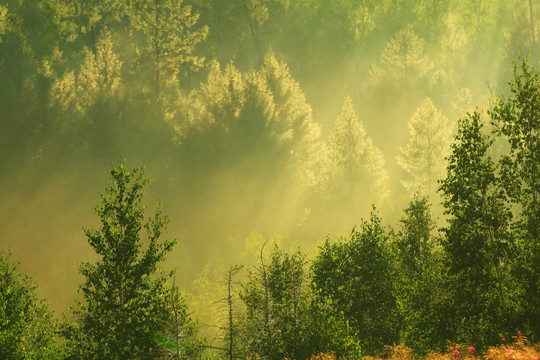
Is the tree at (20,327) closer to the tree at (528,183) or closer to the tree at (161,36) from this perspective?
the tree at (528,183)

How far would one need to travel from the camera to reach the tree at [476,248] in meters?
18.8

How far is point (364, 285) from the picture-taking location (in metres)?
27.1

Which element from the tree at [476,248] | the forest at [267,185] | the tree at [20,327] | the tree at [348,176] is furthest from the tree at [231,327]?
the tree at [348,176]

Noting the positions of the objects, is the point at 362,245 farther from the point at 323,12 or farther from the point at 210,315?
the point at 323,12

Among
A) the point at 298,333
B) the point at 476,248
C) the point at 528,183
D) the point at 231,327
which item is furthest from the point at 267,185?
the point at 528,183

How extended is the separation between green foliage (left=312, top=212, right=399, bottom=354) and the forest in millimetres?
100

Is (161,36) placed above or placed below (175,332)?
above

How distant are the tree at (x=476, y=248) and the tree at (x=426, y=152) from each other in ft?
124

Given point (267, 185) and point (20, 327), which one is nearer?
point (20, 327)

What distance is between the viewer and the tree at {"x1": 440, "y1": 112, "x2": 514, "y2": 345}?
1881 cm

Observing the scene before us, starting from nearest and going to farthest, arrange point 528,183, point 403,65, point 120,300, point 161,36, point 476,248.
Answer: point 528,183 < point 476,248 < point 120,300 < point 161,36 < point 403,65

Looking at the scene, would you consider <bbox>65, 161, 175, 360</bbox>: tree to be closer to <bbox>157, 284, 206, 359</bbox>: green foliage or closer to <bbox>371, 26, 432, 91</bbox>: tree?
<bbox>157, 284, 206, 359</bbox>: green foliage

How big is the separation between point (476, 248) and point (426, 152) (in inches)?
1539

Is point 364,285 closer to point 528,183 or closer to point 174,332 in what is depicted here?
point 528,183
